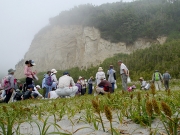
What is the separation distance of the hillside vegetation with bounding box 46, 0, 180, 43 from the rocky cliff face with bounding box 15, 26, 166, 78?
154 centimetres

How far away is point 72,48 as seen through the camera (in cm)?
5225

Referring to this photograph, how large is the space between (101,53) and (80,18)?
11.8 metres

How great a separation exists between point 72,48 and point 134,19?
15.6m

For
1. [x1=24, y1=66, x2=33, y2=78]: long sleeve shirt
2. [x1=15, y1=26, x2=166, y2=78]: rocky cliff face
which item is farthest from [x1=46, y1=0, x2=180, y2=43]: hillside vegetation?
[x1=24, y1=66, x2=33, y2=78]: long sleeve shirt

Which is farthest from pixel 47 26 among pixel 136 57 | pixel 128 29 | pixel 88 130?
pixel 88 130

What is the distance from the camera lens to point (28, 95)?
10109mm

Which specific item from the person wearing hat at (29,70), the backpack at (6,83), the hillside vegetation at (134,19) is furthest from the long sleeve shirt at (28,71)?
the hillside vegetation at (134,19)

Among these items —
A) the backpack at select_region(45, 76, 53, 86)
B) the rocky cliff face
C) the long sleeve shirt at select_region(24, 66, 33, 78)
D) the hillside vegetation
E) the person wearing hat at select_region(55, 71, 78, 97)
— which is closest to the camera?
the long sleeve shirt at select_region(24, 66, 33, 78)

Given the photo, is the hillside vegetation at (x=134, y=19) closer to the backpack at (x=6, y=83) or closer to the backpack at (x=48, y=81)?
the backpack at (x=48, y=81)

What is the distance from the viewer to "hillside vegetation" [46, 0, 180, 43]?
45125 mm

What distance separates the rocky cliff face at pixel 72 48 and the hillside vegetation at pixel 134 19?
154cm

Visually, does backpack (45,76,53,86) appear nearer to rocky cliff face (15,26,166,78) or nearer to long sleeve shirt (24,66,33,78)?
long sleeve shirt (24,66,33,78)

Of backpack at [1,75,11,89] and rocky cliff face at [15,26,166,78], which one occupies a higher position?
rocky cliff face at [15,26,166,78]

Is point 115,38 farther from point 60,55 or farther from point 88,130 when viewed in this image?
point 88,130
